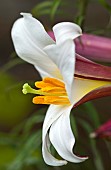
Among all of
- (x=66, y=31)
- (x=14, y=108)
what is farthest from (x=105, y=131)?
(x=14, y=108)

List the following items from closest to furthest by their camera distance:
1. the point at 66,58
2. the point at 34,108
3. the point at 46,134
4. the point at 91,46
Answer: the point at 66,58 < the point at 46,134 < the point at 91,46 < the point at 34,108

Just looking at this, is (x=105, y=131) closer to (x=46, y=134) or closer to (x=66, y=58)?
(x=46, y=134)

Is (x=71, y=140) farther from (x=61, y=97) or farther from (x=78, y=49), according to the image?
(x=78, y=49)

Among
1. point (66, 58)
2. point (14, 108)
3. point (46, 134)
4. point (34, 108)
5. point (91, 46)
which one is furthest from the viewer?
point (34, 108)

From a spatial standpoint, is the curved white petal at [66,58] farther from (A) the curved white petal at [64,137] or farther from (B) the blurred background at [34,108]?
(B) the blurred background at [34,108]

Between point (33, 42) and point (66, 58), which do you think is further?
point (33, 42)

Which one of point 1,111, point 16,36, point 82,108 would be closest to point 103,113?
point 1,111

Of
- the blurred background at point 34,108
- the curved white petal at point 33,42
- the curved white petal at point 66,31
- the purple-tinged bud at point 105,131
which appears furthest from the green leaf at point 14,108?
the curved white petal at point 66,31

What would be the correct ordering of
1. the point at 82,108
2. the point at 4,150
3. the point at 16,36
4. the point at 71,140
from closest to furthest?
the point at 71,140 → the point at 16,36 → the point at 82,108 → the point at 4,150
